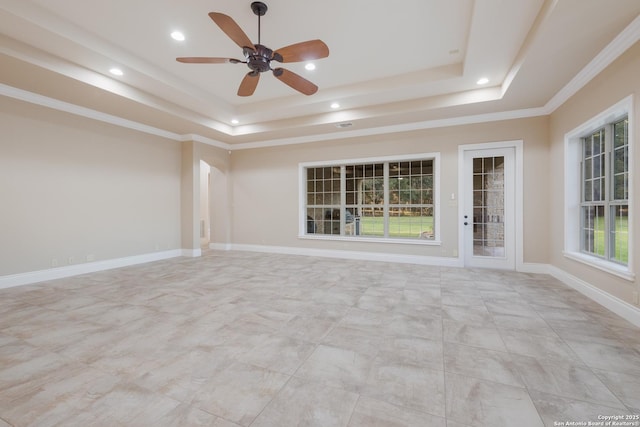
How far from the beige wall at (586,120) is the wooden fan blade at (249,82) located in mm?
3996

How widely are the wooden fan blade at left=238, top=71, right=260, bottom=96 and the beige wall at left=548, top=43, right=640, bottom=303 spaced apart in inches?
157

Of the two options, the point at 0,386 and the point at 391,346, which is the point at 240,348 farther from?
the point at 0,386

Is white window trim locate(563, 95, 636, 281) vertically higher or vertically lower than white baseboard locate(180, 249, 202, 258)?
higher

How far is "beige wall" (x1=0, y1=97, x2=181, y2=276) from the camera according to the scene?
4.19 meters

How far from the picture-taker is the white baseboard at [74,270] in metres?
4.18

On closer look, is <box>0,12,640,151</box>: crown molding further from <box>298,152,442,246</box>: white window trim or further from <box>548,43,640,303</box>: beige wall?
<box>298,152,442,246</box>: white window trim

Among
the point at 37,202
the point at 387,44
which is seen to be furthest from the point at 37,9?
the point at 387,44

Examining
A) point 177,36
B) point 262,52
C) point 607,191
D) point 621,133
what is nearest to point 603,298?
point 607,191

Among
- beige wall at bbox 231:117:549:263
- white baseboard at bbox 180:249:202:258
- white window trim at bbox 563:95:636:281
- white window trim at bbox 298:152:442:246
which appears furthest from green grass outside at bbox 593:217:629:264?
white baseboard at bbox 180:249:202:258

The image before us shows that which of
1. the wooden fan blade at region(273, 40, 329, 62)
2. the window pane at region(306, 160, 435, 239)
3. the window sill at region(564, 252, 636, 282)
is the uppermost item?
the wooden fan blade at region(273, 40, 329, 62)

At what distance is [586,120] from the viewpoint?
12.2ft

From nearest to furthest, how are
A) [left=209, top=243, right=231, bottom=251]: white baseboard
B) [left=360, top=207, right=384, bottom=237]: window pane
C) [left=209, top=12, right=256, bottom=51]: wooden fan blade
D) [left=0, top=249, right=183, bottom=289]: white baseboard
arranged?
[left=209, top=12, right=256, bottom=51]: wooden fan blade → [left=0, top=249, right=183, bottom=289]: white baseboard → [left=360, top=207, right=384, bottom=237]: window pane → [left=209, top=243, right=231, bottom=251]: white baseboard

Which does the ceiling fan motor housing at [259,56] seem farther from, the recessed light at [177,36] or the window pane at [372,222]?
the window pane at [372,222]

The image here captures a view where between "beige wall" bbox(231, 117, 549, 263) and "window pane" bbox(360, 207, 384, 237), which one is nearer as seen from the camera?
"beige wall" bbox(231, 117, 549, 263)
